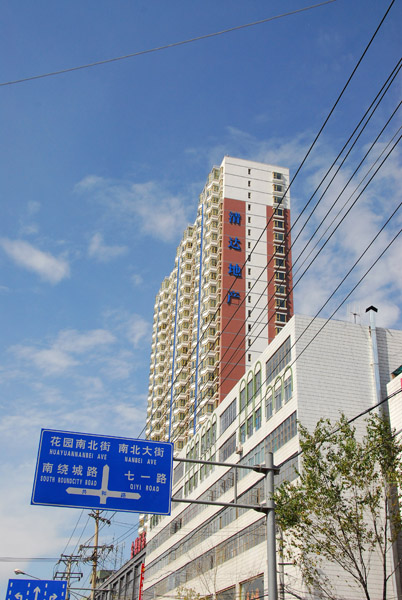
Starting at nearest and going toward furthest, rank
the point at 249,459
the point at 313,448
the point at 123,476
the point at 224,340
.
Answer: the point at 123,476, the point at 313,448, the point at 249,459, the point at 224,340

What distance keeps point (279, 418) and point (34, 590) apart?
16780 mm

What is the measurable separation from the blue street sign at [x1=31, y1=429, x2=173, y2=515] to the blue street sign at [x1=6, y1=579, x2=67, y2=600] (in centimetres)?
2070

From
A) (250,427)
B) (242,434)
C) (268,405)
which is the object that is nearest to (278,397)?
(268,405)

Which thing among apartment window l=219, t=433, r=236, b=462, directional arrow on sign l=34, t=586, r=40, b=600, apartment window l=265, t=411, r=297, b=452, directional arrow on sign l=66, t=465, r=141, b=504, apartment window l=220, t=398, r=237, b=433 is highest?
apartment window l=220, t=398, r=237, b=433

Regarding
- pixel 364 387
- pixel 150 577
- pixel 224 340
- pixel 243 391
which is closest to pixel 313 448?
pixel 364 387

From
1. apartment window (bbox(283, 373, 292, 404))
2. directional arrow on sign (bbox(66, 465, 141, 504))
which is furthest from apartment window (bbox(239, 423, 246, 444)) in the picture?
directional arrow on sign (bbox(66, 465, 141, 504))

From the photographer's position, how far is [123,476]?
16.1 metres

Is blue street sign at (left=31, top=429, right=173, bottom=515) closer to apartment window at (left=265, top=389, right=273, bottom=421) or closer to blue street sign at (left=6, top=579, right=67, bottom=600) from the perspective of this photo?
blue street sign at (left=6, top=579, right=67, bottom=600)

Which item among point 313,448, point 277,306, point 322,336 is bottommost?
point 313,448

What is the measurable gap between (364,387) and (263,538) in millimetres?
10876

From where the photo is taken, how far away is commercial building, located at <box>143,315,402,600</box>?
3631 cm

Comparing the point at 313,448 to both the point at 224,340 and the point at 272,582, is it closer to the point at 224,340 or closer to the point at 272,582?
the point at 272,582

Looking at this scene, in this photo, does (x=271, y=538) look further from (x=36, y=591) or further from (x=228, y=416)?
(x=228, y=416)

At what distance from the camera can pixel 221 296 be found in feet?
277
